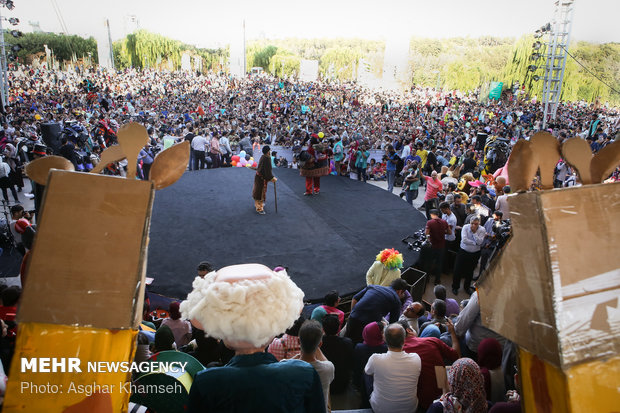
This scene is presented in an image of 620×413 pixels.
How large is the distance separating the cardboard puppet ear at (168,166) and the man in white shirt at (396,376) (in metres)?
1.92

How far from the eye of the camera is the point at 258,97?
30.8 meters

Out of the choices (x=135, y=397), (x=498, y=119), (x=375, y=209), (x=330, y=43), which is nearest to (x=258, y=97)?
(x=498, y=119)

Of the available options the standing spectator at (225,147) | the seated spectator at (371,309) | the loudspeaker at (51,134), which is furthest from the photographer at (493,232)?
the loudspeaker at (51,134)

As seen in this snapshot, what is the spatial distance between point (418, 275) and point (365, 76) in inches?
1719

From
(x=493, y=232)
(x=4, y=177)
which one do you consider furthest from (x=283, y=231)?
(x=4, y=177)

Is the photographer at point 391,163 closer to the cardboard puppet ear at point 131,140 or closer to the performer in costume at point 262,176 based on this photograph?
the performer in costume at point 262,176

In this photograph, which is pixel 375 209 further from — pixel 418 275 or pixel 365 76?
pixel 365 76

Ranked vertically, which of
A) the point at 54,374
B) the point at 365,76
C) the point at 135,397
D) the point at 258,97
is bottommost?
the point at 135,397

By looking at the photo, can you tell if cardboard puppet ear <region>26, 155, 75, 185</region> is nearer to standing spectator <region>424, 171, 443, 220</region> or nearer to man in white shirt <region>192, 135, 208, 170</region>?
standing spectator <region>424, 171, 443, 220</region>

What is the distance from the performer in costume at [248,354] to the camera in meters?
1.36

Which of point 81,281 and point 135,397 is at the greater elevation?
point 81,281

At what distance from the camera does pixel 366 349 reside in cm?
327

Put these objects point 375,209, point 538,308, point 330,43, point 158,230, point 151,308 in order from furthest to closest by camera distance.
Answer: point 330,43 → point 375,209 → point 158,230 → point 151,308 → point 538,308

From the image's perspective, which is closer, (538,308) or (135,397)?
(538,308)
